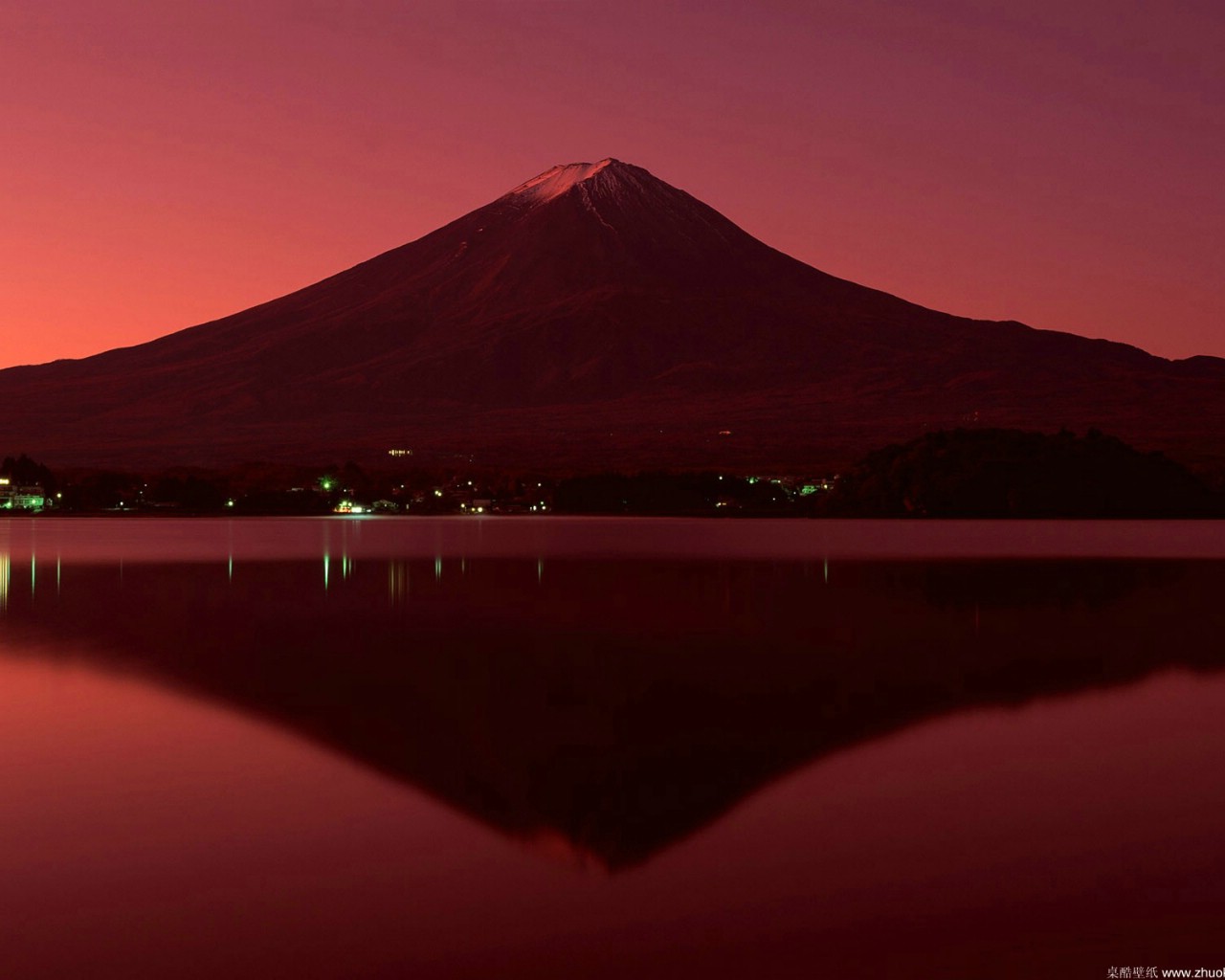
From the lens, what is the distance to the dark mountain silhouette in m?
11.4

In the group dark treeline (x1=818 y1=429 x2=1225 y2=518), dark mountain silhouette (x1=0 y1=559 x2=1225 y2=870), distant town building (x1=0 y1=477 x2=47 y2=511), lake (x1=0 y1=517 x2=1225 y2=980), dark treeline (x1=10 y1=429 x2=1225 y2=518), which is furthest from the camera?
distant town building (x1=0 y1=477 x2=47 y2=511)

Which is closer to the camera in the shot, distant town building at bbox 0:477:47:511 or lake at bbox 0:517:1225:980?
lake at bbox 0:517:1225:980

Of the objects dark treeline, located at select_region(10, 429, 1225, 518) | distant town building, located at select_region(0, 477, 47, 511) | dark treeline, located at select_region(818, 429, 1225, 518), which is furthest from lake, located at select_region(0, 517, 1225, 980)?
distant town building, located at select_region(0, 477, 47, 511)

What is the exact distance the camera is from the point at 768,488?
125375 mm

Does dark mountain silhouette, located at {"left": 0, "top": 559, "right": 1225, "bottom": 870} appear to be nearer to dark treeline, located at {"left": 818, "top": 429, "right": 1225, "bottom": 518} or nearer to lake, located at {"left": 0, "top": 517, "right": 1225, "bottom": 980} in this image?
lake, located at {"left": 0, "top": 517, "right": 1225, "bottom": 980}

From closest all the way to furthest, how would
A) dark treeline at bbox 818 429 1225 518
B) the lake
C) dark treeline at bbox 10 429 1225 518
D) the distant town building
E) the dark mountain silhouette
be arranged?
the lake
the dark mountain silhouette
dark treeline at bbox 818 429 1225 518
dark treeline at bbox 10 429 1225 518
the distant town building

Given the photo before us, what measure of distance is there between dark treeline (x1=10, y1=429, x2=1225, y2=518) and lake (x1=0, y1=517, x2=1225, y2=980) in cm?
7344

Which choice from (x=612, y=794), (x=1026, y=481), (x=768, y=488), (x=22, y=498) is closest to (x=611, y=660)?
(x=612, y=794)

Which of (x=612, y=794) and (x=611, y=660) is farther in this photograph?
(x=611, y=660)

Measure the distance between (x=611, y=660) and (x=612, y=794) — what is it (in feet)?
25.4

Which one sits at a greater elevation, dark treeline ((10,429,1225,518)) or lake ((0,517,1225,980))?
dark treeline ((10,429,1225,518))

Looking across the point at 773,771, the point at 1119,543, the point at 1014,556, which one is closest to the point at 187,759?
the point at 773,771

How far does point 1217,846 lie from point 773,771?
10.9 feet

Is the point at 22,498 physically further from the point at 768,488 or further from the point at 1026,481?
the point at 1026,481
